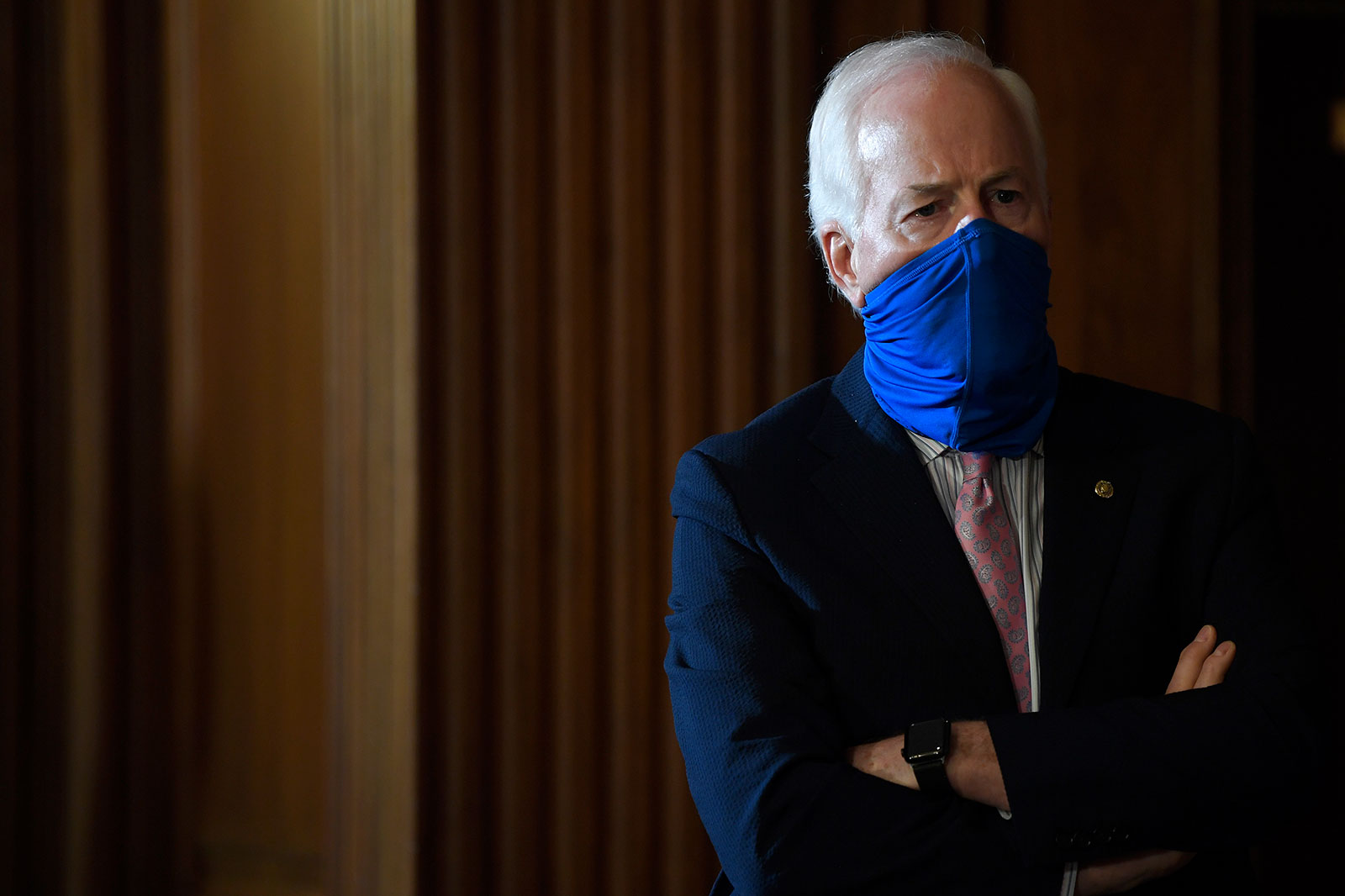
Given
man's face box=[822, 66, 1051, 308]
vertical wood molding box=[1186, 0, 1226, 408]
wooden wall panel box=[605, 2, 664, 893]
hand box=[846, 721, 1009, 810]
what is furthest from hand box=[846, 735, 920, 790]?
vertical wood molding box=[1186, 0, 1226, 408]

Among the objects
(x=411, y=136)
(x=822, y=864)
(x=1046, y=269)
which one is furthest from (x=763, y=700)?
(x=411, y=136)

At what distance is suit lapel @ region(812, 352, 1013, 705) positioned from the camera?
131cm

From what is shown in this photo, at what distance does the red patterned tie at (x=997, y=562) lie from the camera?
134 centimetres

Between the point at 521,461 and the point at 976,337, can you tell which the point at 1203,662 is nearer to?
the point at 976,337

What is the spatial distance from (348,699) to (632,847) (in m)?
0.71

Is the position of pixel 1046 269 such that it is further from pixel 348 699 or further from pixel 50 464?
pixel 50 464

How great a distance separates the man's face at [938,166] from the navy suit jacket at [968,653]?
0.26 metres

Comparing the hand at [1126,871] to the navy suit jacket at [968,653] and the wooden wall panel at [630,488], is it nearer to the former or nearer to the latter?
the navy suit jacket at [968,653]

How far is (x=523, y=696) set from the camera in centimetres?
209

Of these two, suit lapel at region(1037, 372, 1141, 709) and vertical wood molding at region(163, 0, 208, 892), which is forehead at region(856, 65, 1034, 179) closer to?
suit lapel at region(1037, 372, 1141, 709)

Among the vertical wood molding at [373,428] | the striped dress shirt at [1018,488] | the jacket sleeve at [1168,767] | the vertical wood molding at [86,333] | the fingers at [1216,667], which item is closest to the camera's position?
the jacket sleeve at [1168,767]

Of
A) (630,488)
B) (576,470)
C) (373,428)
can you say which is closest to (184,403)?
(373,428)

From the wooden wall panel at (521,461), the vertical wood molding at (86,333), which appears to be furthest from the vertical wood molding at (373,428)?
the vertical wood molding at (86,333)

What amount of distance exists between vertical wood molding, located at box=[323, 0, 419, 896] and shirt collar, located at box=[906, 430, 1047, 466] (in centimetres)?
108
